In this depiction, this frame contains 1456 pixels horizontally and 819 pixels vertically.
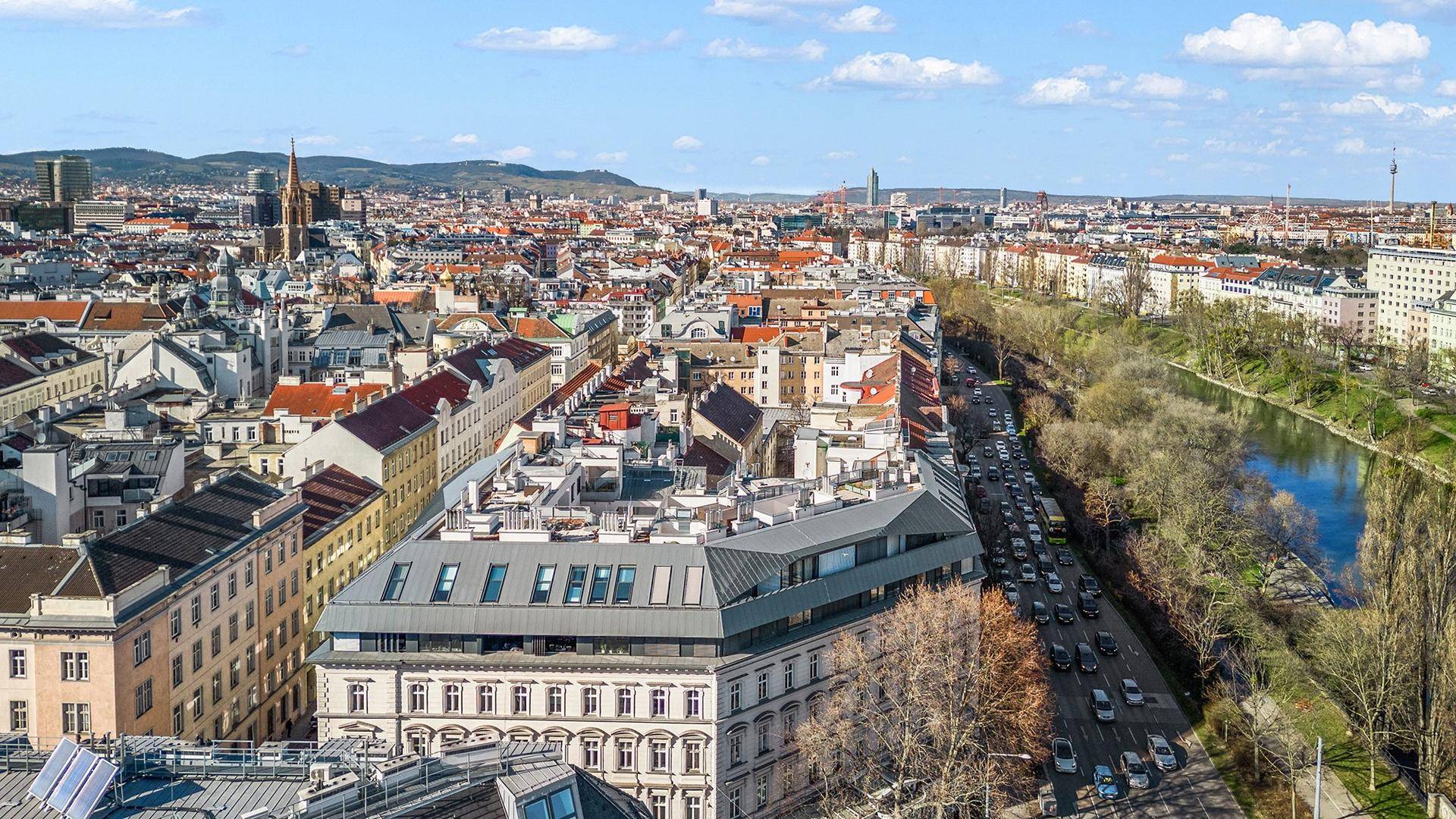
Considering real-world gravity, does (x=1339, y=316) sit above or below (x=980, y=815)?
above

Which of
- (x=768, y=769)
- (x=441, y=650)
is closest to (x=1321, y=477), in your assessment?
(x=768, y=769)

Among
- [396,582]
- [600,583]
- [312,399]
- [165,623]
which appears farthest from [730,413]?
[165,623]

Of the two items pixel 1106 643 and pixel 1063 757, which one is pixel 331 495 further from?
pixel 1106 643

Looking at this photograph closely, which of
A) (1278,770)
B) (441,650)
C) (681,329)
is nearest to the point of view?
(441,650)

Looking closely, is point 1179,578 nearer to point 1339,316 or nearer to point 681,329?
point 681,329

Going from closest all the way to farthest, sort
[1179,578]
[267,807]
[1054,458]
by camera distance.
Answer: [267,807]
[1179,578]
[1054,458]

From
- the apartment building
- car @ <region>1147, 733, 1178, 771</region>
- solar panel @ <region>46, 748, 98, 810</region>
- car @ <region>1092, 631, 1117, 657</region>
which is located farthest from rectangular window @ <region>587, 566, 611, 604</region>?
car @ <region>1092, 631, 1117, 657</region>

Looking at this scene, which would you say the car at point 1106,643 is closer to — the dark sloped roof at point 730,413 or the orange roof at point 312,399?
the dark sloped roof at point 730,413

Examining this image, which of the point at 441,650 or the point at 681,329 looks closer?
the point at 441,650
